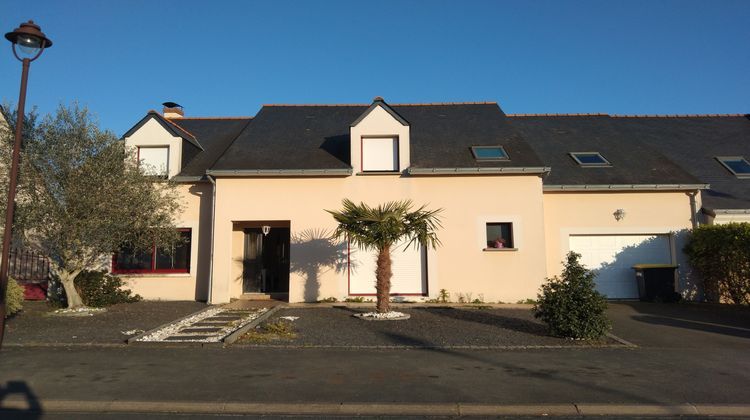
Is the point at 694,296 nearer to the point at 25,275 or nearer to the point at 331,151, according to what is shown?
the point at 331,151

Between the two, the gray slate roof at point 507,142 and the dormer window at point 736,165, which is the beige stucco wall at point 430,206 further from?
the dormer window at point 736,165

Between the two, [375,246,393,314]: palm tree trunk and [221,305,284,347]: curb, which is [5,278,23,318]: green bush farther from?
[375,246,393,314]: palm tree trunk

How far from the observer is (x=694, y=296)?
13.9 m

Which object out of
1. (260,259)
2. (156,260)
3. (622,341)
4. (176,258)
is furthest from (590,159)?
(156,260)

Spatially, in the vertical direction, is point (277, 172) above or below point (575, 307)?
above

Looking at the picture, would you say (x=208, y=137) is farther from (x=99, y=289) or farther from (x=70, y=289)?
(x=70, y=289)

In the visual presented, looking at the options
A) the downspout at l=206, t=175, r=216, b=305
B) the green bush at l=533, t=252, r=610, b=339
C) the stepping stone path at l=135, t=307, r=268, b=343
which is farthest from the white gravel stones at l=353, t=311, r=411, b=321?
the downspout at l=206, t=175, r=216, b=305

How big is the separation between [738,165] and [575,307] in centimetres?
1228

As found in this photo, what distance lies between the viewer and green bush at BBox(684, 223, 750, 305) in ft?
40.5

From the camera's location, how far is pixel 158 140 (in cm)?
1467

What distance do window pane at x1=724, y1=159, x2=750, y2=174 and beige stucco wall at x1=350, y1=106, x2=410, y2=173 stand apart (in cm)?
1174

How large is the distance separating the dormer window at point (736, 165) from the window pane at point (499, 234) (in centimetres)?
889

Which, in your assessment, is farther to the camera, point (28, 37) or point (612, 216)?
point (612, 216)

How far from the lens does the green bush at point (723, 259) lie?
40.5 ft
